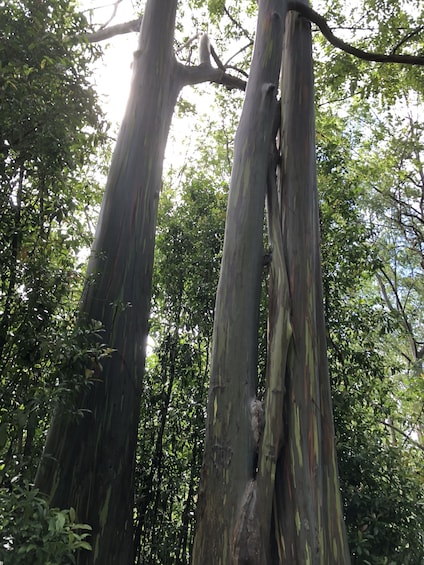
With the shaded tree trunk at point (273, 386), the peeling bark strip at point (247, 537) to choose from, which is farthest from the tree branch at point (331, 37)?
the peeling bark strip at point (247, 537)

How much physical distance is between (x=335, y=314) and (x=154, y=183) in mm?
2012

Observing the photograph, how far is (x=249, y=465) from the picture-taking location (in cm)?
263

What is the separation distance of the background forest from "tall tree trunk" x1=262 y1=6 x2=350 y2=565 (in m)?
0.77

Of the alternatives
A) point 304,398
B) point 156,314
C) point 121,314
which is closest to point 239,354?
point 304,398

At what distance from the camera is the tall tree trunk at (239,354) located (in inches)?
97.9

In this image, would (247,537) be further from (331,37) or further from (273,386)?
(331,37)

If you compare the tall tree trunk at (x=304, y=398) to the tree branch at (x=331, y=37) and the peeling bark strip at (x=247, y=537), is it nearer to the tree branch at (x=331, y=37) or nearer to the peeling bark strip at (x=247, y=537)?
the peeling bark strip at (x=247, y=537)

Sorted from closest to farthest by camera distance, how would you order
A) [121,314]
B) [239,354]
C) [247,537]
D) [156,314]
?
[247,537], [239,354], [121,314], [156,314]

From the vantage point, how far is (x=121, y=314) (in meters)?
3.43

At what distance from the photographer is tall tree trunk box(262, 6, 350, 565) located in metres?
2.49

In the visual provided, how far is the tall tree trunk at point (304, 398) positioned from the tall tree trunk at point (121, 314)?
1034 mm

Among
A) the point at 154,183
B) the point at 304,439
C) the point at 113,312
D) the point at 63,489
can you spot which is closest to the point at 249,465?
the point at 304,439

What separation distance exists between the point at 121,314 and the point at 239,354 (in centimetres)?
98

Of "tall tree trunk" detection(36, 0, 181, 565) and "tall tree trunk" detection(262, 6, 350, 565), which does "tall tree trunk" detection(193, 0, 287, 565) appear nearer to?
"tall tree trunk" detection(262, 6, 350, 565)
